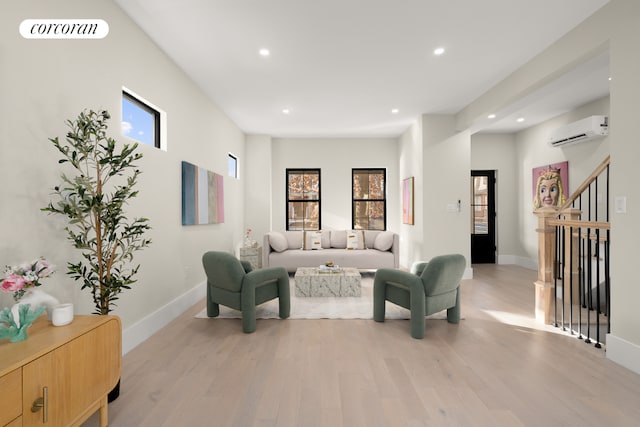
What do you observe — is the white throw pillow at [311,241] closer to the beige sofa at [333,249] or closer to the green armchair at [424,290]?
the beige sofa at [333,249]

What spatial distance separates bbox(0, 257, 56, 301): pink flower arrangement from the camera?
55.5 inches

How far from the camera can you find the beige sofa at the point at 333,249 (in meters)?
5.62

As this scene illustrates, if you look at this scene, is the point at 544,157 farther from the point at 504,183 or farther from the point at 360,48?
the point at 360,48

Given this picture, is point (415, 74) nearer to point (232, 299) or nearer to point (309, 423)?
point (232, 299)

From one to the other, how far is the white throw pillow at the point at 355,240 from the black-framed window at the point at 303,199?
1.29 meters

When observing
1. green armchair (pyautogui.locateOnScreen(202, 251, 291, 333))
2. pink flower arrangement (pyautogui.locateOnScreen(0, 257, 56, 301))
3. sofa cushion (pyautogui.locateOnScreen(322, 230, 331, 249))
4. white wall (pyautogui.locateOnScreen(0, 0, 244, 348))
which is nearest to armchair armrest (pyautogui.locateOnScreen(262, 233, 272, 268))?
sofa cushion (pyautogui.locateOnScreen(322, 230, 331, 249))

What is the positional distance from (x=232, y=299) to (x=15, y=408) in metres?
2.03

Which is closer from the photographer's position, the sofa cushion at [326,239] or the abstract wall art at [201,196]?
the abstract wall art at [201,196]

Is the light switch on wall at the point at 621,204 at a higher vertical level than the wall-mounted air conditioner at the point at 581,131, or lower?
lower

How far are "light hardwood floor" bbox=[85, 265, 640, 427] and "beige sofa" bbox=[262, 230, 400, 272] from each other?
2.35 m

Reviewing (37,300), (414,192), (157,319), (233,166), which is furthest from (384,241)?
(37,300)

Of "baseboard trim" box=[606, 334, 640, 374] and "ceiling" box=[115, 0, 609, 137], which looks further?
"ceiling" box=[115, 0, 609, 137]

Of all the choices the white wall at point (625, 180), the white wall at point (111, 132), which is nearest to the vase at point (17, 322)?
the white wall at point (111, 132)

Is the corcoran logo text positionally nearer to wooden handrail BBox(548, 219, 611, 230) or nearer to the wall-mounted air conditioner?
wooden handrail BBox(548, 219, 611, 230)
